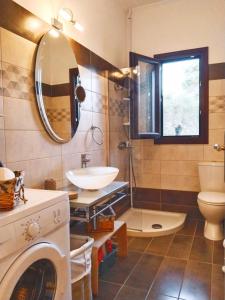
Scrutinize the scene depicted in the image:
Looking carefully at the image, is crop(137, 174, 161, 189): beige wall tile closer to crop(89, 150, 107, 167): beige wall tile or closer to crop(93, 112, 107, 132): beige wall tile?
crop(89, 150, 107, 167): beige wall tile

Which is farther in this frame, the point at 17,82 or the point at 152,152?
the point at 152,152

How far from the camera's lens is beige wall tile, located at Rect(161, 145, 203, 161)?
10.1 ft

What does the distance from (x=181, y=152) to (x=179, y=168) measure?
0.69 ft

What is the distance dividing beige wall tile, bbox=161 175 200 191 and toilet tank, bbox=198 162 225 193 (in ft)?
0.72

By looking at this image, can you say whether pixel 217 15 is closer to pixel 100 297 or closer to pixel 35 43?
pixel 35 43

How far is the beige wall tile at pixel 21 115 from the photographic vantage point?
1498mm

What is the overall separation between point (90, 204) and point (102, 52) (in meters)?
1.81

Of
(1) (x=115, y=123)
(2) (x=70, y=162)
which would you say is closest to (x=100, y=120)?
(1) (x=115, y=123)

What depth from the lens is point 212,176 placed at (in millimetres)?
2824

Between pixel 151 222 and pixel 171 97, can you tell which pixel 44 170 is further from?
pixel 171 97

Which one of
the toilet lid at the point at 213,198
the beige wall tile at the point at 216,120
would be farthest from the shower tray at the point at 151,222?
the beige wall tile at the point at 216,120

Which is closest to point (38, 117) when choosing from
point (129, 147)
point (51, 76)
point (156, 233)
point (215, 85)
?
point (51, 76)

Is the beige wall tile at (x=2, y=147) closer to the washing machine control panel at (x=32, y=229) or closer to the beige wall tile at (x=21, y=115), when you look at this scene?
the beige wall tile at (x=21, y=115)

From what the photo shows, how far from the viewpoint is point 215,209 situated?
249 cm
